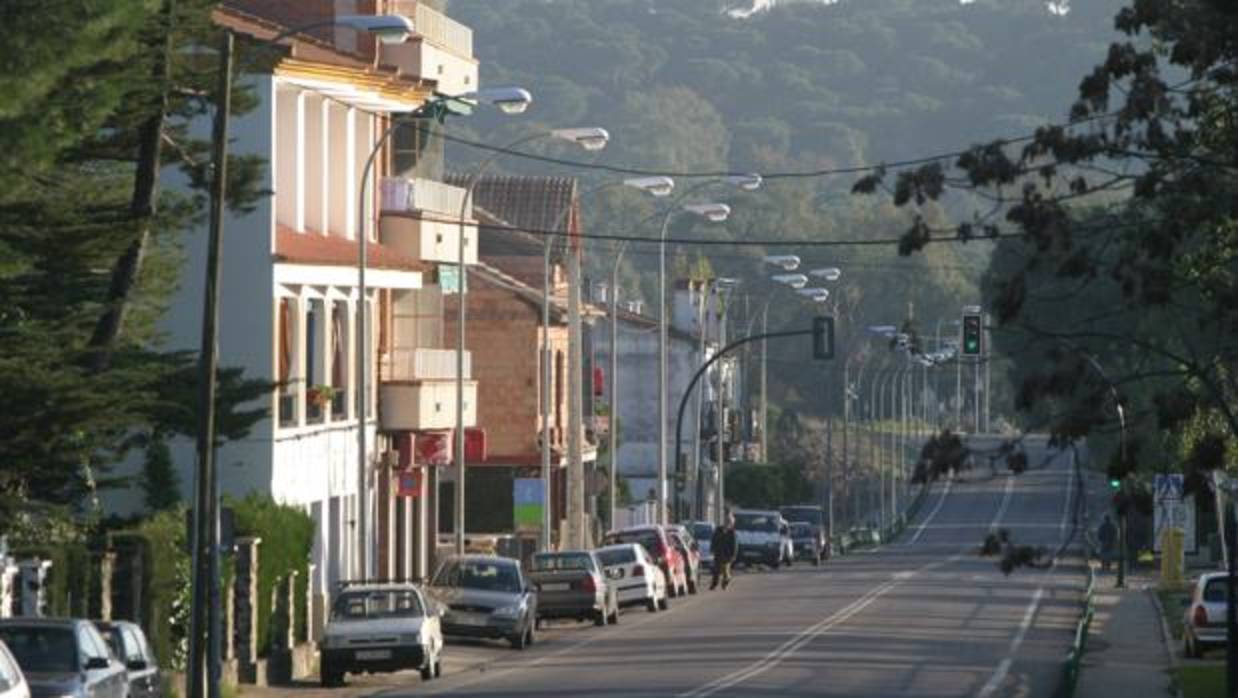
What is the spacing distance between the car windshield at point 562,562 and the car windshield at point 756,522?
105 feet

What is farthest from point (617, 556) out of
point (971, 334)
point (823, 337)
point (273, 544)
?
point (823, 337)

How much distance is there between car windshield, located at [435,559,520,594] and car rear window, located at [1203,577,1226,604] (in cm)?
1113

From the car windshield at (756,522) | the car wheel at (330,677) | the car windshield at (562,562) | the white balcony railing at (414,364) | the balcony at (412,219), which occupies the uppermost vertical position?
the balcony at (412,219)

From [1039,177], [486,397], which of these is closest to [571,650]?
[1039,177]

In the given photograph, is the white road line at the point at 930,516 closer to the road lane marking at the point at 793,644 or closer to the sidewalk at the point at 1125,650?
the road lane marking at the point at 793,644

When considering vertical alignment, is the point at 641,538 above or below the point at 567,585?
above

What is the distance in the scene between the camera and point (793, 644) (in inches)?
1909

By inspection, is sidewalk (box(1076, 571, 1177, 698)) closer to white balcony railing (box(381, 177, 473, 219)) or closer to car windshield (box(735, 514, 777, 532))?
white balcony railing (box(381, 177, 473, 219))

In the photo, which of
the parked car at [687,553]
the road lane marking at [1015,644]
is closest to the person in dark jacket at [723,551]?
the parked car at [687,553]

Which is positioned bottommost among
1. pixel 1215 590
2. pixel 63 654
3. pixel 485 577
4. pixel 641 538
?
pixel 63 654

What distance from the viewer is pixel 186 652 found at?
3925 cm

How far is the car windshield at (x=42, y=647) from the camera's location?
2657 cm

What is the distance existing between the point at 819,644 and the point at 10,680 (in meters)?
27.5

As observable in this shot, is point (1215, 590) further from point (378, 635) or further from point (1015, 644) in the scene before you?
point (378, 635)
